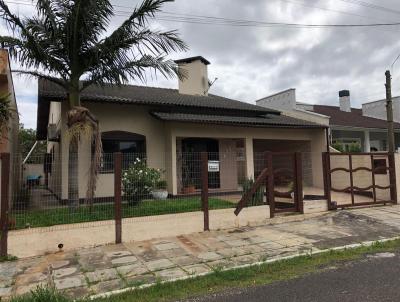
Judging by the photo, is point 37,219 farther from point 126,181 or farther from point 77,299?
point 77,299

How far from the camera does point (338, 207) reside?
457 inches

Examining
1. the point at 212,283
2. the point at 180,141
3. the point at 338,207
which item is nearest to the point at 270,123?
the point at 180,141

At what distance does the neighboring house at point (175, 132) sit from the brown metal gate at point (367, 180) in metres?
1.04

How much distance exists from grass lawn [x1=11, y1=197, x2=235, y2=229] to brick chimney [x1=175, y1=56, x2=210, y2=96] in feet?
33.5

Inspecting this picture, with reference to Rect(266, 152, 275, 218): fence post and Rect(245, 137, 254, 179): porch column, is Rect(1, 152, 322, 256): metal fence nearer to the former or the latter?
Rect(266, 152, 275, 218): fence post

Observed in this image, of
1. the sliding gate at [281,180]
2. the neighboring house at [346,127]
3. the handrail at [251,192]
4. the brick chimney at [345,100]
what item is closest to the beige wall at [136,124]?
the handrail at [251,192]

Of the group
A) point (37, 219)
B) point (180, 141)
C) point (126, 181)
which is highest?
point (180, 141)

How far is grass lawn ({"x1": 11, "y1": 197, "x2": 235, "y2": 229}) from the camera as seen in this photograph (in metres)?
7.70

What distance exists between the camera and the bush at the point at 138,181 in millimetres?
9281

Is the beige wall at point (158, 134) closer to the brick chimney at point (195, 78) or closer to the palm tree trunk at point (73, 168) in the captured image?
the palm tree trunk at point (73, 168)

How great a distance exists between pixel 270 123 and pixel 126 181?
754 centimetres

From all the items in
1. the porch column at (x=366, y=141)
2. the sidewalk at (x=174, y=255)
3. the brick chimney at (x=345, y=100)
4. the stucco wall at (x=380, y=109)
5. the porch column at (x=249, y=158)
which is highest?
the brick chimney at (x=345, y=100)

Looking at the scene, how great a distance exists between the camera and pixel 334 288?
5.08 m

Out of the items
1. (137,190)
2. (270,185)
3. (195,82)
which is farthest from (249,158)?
(137,190)
